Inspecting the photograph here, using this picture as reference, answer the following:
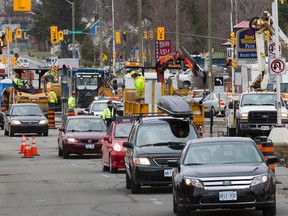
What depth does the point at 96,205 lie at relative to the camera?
18859mm

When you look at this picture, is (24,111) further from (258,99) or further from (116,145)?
(116,145)

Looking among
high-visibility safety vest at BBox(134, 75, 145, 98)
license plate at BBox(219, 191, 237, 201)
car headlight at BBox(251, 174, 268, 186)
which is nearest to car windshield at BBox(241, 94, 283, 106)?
high-visibility safety vest at BBox(134, 75, 145, 98)

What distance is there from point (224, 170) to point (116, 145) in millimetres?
10396

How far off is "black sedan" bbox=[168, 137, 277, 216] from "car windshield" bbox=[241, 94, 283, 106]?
911 inches

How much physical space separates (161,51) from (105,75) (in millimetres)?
11781

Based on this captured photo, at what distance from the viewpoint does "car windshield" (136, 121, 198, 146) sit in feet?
69.2

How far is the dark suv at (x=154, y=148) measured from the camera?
20.0 m

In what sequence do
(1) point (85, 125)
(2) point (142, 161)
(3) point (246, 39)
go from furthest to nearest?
(3) point (246, 39) → (1) point (85, 125) → (2) point (142, 161)

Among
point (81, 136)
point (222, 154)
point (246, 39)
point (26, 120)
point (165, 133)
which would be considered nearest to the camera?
point (222, 154)

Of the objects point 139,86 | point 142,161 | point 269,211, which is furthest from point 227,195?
point 139,86

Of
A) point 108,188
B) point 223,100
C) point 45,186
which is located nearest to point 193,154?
point 108,188

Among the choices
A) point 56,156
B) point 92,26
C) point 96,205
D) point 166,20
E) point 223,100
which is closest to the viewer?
point 96,205

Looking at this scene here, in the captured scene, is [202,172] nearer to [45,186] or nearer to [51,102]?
[45,186]

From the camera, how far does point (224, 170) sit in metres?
15.7
